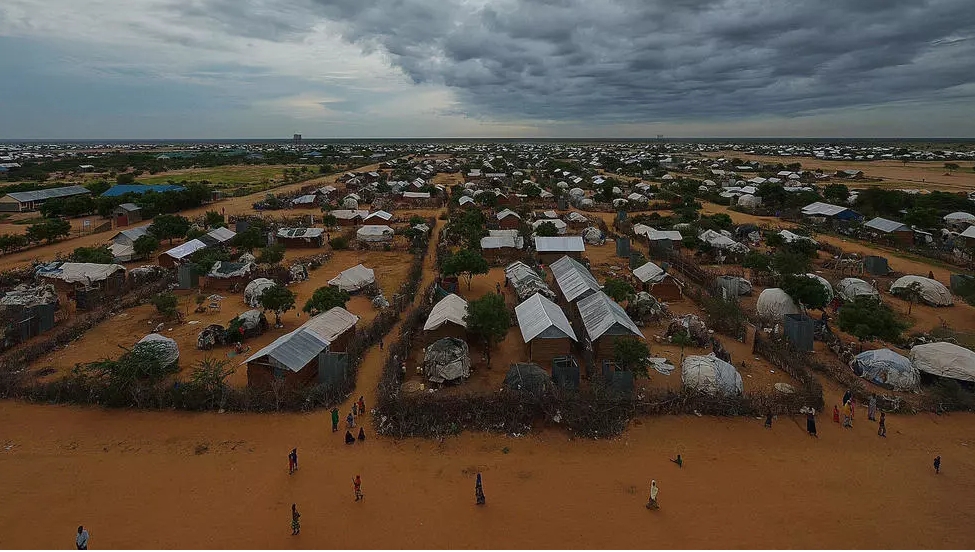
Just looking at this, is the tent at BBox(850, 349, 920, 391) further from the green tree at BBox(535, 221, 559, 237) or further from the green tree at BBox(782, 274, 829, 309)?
the green tree at BBox(535, 221, 559, 237)

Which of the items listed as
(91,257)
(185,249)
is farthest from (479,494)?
(91,257)

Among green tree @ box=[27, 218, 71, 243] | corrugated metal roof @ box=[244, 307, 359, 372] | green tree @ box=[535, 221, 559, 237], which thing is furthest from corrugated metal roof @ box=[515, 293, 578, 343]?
green tree @ box=[27, 218, 71, 243]

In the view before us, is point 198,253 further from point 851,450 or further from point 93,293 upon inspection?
point 851,450

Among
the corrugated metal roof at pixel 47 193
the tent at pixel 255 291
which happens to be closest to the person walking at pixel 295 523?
the tent at pixel 255 291

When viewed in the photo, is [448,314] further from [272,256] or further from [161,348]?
[272,256]

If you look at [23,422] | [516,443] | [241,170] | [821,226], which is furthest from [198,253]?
[241,170]

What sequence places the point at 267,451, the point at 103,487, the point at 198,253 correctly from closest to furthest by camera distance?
the point at 103,487 < the point at 267,451 < the point at 198,253
